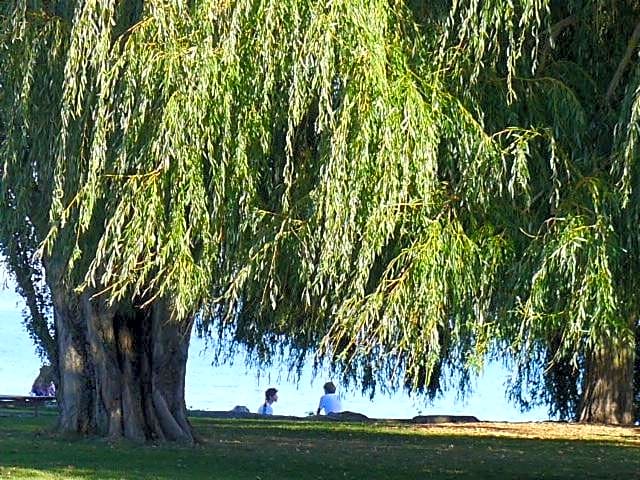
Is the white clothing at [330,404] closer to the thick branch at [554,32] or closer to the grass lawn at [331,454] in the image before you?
the grass lawn at [331,454]

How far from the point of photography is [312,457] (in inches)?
623

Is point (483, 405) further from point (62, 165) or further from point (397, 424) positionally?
point (62, 165)

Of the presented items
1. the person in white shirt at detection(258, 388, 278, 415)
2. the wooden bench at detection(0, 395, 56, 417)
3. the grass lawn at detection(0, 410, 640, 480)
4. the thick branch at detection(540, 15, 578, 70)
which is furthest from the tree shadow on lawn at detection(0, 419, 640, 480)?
the thick branch at detection(540, 15, 578, 70)

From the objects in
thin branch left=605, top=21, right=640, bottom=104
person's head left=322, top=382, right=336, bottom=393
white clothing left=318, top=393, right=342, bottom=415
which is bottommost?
white clothing left=318, top=393, right=342, bottom=415

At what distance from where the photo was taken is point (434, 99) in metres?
8.95

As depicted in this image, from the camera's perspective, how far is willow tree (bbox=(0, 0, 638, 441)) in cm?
868

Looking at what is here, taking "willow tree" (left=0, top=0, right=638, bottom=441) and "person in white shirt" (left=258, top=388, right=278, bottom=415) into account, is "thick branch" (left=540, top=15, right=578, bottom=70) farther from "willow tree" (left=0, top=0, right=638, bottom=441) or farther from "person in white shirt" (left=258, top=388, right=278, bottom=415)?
"person in white shirt" (left=258, top=388, right=278, bottom=415)

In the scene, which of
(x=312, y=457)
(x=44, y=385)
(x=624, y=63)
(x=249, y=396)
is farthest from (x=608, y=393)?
(x=249, y=396)

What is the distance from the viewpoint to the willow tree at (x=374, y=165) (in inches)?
342

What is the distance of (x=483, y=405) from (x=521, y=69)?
2154 inches

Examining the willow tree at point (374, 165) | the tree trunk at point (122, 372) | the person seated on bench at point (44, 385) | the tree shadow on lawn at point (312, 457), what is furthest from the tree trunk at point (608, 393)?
the willow tree at point (374, 165)

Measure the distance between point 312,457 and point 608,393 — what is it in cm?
979

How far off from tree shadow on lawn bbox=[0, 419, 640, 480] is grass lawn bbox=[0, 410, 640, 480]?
0.01 m

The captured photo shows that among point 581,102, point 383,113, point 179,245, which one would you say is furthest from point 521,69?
point 179,245
